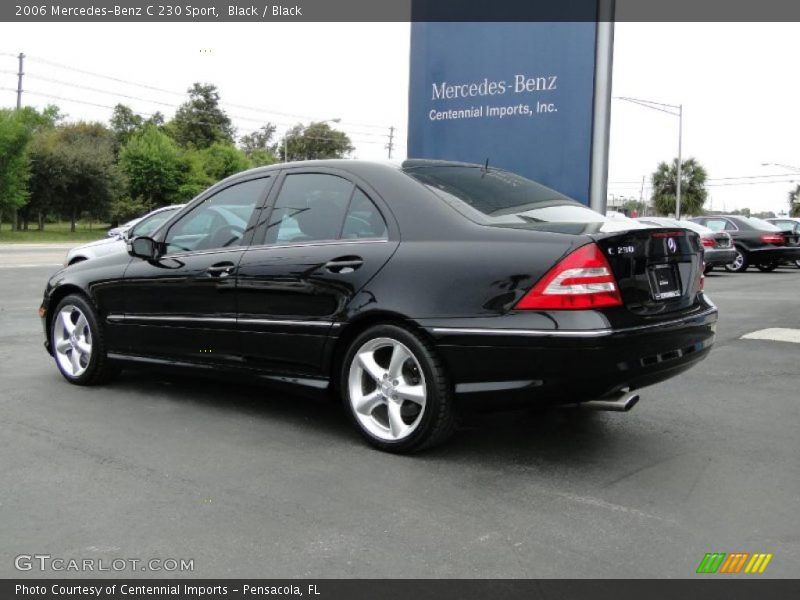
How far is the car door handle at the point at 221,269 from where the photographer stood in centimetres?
477

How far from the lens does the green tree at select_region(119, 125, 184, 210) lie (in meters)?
53.2

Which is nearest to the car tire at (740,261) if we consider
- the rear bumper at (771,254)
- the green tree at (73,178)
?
the rear bumper at (771,254)

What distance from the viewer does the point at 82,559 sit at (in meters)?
2.87

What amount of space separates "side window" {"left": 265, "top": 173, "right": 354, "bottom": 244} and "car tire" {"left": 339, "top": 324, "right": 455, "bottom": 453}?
28.3 inches

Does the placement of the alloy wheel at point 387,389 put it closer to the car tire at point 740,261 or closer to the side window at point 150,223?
the side window at point 150,223

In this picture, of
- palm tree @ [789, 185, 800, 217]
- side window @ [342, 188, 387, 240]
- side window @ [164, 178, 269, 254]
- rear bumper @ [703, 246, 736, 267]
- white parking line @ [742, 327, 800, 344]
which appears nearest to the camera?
side window @ [342, 188, 387, 240]

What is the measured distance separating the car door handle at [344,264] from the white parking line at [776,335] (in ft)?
17.8

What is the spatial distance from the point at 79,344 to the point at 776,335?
21.9ft

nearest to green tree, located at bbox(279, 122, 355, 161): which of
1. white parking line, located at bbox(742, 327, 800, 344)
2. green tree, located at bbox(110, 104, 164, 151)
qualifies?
green tree, located at bbox(110, 104, 164, 151)

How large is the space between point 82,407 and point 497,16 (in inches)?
183

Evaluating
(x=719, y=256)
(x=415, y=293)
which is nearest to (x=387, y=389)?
(x=415, y=293)

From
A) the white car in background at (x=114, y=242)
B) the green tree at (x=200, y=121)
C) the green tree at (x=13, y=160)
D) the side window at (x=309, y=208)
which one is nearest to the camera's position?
the side window at (x=309, y=208)

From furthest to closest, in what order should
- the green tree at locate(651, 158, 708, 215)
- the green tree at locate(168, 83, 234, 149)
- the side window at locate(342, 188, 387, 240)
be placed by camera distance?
the green tree at locate(168, 83, 234, 149)
the green tree at locate(651, 158, 708, 215)
the side window at locate(342, 188, 387, 240)

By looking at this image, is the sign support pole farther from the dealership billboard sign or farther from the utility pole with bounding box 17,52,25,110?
the utility pole with bounding box 17,52,25,110
